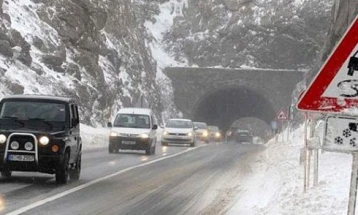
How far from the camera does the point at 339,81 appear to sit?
5938mm

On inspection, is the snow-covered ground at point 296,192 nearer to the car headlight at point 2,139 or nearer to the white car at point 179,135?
the car headlight at point 2,139

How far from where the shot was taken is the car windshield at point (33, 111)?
13688 millimetres

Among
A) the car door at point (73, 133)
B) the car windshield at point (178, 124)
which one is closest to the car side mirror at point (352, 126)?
the car door at point (73, 133)

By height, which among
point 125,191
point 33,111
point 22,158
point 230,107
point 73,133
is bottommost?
point 125,191

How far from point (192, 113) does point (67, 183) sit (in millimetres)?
57414

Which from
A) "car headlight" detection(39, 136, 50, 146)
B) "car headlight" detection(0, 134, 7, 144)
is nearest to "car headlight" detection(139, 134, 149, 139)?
"car headlight" detection(39, 136, 50, 146)

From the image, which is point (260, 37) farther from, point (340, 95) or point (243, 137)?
point (340, 95)

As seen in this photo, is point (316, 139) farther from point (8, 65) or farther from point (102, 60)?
point (102, 60)

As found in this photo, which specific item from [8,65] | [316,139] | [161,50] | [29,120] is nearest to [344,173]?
[316,139]

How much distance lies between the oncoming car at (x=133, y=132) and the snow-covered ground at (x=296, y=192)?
401 inches

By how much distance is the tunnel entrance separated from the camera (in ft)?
236

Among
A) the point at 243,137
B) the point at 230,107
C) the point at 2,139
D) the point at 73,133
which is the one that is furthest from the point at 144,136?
the point at 230,107

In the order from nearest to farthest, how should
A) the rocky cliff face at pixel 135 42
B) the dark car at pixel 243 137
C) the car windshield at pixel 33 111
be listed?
the car windshield at pixel 33 111 → the rocky cliff face at pixel 135 42 → the dark car at pixel 243 137

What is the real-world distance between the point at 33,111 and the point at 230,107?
64.9 meters
